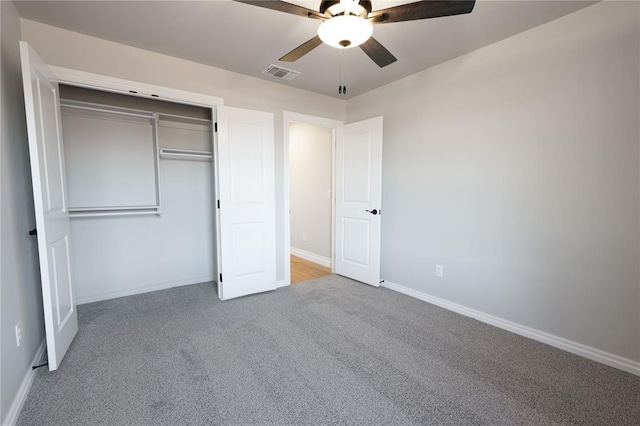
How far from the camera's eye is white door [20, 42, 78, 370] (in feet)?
5.76

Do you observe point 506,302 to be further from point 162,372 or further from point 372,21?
point 162,372

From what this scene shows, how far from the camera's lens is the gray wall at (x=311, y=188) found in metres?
4.68

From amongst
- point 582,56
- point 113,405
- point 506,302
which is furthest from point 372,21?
point 113,405

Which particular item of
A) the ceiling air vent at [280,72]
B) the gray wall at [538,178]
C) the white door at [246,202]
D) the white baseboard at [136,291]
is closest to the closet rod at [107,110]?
the white door at [246,202]

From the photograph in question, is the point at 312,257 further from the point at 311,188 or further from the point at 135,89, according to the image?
the point at 135,89

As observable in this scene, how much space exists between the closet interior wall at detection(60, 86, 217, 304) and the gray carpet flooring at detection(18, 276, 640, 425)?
24.0 inches

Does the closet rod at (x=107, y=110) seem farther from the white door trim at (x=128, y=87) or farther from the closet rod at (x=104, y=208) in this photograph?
the closet rod at (x=104, y=208)

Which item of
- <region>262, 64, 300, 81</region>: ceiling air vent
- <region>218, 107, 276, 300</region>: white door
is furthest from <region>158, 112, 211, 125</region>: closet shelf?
<region>262, 64, 300, 81</region>: ceiling air vent

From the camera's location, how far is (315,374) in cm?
195

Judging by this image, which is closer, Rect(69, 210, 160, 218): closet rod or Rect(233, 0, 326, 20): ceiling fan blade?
Rect(233, 0, 326, 20): ceiling fan blade

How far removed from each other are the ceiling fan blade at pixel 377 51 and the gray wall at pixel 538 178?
46.9 inches

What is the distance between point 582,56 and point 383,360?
271 centimetres

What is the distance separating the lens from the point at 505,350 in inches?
88.5

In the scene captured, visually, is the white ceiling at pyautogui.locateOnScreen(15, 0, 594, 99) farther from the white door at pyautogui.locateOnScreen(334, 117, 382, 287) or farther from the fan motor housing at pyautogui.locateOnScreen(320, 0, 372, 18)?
the white door at pyautogui.locateOnScreen(334, 117, 382, 287)
